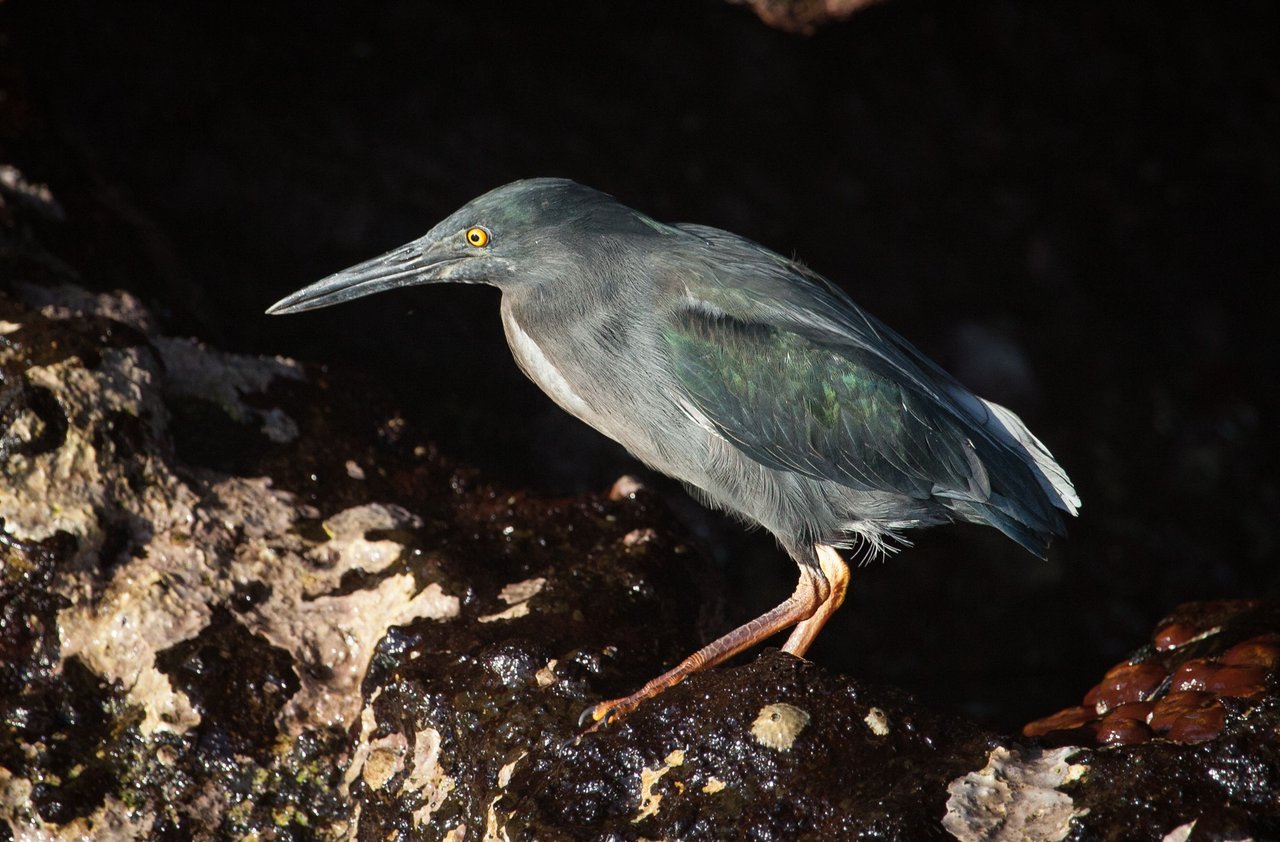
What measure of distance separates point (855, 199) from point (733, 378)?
3869 millimetres

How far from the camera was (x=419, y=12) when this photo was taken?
5598mm

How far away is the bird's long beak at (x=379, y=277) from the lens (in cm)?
332

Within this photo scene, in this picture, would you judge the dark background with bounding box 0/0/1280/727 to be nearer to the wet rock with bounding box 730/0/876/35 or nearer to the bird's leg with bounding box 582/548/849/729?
the wet rock with bounding box 730/0/876/35

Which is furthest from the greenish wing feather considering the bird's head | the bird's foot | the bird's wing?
the bird's foot

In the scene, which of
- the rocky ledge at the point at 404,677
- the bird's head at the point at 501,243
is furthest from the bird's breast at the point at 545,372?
the rocky ledge at the point at 404,677

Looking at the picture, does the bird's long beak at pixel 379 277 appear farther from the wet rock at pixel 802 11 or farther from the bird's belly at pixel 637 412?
the wet rock at pixel 802 11

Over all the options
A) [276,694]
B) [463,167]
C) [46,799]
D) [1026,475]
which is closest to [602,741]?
[276,694]

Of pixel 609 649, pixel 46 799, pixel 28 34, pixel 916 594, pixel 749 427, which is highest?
pixel 28 34

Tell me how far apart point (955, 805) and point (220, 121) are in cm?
465

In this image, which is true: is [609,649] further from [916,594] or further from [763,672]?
[916,594]

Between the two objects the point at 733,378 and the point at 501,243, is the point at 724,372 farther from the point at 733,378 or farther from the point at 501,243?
the point at 501,243

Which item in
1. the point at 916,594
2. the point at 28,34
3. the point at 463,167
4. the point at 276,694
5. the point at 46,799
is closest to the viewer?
the point at 46,799

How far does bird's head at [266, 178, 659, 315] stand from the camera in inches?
129

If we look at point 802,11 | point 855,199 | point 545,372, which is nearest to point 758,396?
point 545,372
